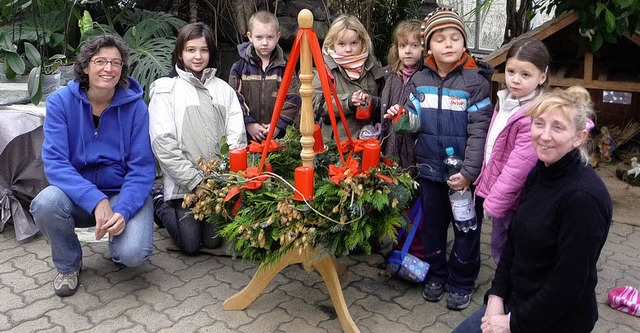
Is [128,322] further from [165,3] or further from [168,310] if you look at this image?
[165,3]

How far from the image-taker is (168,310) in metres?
3.40

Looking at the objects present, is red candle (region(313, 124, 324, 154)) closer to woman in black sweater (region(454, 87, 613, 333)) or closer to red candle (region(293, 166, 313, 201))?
red candle (region(293, 166, 313, 201))

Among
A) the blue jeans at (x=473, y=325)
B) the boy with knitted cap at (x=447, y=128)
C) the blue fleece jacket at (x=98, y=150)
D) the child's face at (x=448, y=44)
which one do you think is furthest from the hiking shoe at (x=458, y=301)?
the blue fleece jacket at (x=98, y=150)

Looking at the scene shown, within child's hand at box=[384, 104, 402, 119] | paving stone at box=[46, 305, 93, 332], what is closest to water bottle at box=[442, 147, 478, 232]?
child's hand at box=[384, 104, 402, 119]

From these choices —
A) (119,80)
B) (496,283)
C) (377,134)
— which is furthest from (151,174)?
(496,283)

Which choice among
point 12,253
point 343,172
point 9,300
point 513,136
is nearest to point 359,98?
point 343,172

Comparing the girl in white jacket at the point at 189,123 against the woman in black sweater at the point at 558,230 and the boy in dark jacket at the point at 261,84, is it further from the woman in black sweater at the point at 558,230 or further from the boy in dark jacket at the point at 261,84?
the woman in black sweater at the point at 558,230

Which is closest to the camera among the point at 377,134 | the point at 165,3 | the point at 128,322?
the point at 128,322

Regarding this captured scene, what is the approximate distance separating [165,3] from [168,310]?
13.6 ft

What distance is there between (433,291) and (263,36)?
5.98 ft

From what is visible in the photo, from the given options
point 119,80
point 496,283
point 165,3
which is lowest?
point 496,283

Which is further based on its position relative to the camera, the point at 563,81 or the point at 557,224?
the point at 563,81

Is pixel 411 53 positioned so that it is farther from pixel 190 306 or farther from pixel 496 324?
pixel 190 306

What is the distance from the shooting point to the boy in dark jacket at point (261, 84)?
408 centimetres
